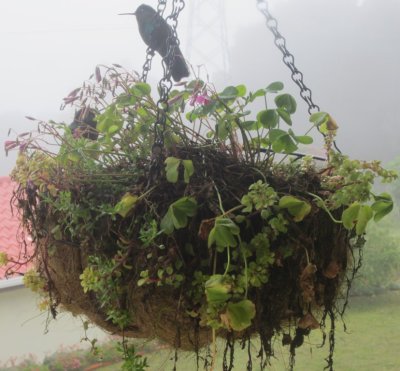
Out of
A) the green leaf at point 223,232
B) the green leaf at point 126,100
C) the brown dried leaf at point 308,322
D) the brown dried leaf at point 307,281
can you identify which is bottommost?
the brown dried leaf at point 308,322

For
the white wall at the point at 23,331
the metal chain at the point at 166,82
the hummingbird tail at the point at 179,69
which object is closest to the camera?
the metal chain at the point at 166,82

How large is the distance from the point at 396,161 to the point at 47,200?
2.57m

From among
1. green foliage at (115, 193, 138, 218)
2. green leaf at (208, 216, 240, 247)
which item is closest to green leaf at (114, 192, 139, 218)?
green foliage at (115, 193, 138, 218)

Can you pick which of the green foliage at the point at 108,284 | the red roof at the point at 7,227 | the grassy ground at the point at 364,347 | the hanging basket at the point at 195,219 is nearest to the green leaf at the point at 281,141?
the hanging basket at the point at 195,219

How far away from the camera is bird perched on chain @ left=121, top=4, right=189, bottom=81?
586mm

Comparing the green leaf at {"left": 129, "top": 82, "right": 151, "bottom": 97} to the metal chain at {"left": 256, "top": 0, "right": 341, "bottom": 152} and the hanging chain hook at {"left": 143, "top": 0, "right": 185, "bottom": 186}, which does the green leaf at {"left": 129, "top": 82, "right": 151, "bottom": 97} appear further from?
the metal chain at {"left": 256, "top": 0, "right": 341, "bottom": 152}

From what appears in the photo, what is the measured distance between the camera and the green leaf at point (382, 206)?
0.46 m

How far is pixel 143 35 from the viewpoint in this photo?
648 millimetres

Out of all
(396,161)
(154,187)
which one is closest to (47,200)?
(154,187)

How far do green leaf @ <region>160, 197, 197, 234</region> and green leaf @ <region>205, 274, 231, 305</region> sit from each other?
7cm

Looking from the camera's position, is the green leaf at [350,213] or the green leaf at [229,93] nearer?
the green leaf at [350,213]

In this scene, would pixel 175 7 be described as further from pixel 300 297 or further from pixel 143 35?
pixel 300 297

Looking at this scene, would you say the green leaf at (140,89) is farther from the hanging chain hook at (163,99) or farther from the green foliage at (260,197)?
the green foliage at (260,197)

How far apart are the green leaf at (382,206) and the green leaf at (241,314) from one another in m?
0.17
